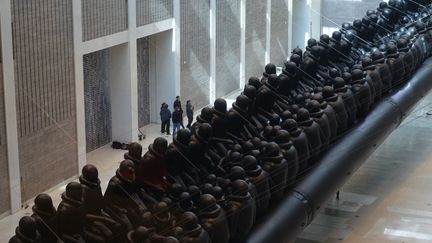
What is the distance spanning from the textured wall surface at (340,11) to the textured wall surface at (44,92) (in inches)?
577

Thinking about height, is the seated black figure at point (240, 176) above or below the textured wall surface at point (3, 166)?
above

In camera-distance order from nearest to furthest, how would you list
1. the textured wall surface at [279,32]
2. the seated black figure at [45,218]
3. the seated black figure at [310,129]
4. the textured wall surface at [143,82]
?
the seated black figure at [45,218], the seated black figure at [310,129], the textured wall surface at [143,82], the textured wall surface at [279,32]

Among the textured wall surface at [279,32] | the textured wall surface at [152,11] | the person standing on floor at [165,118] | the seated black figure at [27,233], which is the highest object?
the textured wall surface at [152,11]

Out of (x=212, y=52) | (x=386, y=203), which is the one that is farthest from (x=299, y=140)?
(x=212, y=52)

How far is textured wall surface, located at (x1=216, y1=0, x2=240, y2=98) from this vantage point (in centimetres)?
2277

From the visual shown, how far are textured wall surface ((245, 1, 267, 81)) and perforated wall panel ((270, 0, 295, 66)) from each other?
2.59 ft

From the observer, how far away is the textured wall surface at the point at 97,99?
17.6m

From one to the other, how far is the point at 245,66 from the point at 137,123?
20.0 ft

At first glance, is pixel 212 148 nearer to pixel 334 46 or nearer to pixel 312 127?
pixel 312 127

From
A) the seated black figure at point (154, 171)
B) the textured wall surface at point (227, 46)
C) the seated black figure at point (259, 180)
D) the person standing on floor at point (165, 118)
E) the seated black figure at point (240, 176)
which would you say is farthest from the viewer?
the textured wall surface at point (227, 46)

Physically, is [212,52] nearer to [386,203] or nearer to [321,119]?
[386,203]

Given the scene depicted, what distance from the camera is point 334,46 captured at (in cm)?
1389

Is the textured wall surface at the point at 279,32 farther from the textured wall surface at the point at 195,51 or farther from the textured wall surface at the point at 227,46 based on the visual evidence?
the textured wall surface at the point at 195,51

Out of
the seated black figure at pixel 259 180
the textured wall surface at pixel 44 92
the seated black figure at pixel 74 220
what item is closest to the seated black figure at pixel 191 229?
the seated black figure at pixel 74 220
